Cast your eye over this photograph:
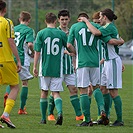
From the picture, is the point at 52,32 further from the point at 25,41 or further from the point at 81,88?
the point at 25,41

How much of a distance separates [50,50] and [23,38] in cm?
227

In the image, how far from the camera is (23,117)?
40.2 feet

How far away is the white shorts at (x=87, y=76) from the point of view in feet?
35.2

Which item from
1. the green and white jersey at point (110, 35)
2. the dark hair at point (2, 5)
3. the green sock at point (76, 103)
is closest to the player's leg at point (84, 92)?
the green and white jersey at point (110, 35)

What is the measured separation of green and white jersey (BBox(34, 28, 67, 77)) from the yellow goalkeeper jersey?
2.41 feet

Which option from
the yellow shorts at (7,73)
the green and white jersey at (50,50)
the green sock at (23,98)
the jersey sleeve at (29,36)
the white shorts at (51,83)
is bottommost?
the green sock at (23,98)

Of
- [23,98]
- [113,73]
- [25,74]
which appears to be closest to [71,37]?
[113,73]

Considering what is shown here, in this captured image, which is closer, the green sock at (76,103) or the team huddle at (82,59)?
the team huddle at (82,59)

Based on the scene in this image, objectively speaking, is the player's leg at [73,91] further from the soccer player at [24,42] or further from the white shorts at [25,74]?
the white shorts at [25,74]

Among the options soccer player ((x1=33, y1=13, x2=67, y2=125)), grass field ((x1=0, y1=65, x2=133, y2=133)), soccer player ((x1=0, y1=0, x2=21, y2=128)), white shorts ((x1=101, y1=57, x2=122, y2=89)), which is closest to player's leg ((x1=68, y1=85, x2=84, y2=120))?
grass field ((x1=0, y1=65, x2=133, y2=133))

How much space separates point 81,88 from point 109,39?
948 mm

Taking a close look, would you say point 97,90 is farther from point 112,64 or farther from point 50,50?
point 50,50

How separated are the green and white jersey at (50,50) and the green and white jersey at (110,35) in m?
0.75

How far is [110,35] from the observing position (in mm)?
10820
